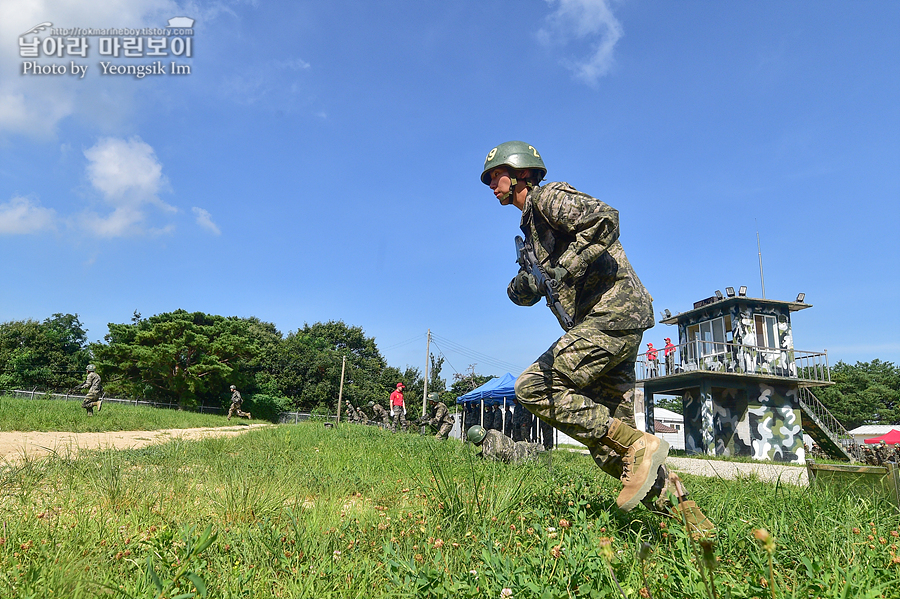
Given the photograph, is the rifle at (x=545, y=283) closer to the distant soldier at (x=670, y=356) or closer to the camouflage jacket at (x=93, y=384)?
the camouflage jacket at (x=93, y=384)

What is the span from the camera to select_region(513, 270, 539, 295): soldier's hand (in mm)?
3170

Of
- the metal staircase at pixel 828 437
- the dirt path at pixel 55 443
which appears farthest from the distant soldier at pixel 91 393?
the metal staircase at pixel 828 437

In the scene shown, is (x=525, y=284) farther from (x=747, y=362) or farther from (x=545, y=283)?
(x=747, y=362)

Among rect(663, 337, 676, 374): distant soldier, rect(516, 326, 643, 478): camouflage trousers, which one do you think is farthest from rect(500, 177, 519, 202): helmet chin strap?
rect(663, 337, 676, 374): distant soldier

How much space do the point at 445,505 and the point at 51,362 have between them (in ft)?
155

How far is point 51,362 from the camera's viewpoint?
1534 inches

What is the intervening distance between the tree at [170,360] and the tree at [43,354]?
7465mm

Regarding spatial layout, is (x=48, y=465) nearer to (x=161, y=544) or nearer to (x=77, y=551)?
(x=77, y=551)

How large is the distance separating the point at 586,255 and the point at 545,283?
19.0 inches

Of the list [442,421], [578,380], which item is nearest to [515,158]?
[578,380]

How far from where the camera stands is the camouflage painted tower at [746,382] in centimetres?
1833

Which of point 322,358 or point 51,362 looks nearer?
point 51,362

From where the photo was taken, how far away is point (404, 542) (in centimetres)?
204

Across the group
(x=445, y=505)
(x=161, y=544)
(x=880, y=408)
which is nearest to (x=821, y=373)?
(x=445, y=505)
